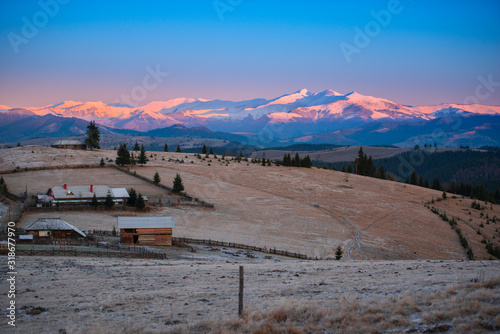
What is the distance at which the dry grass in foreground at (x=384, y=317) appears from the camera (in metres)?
11.6

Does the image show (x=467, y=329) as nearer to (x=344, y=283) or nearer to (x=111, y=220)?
(x=344, y=283)

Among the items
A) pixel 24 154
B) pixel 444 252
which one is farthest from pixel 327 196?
pixel 24 154

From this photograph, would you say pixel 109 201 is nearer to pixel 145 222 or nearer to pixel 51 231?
pixel 145 222

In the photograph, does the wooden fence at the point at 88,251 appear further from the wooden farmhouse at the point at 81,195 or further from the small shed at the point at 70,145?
the small shed at the point at 70,145

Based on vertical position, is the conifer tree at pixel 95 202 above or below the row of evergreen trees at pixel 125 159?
below

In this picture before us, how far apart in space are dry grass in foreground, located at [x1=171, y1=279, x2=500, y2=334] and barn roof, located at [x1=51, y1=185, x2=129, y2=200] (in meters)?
51.0

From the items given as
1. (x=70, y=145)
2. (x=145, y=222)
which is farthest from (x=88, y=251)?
(x=70, y=145)

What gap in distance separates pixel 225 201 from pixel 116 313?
171ft

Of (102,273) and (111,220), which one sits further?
(111,220)

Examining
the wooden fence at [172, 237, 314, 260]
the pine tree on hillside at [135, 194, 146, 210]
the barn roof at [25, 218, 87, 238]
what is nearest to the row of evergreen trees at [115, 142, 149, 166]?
the pine tree on hillside at [135, 194, 146, 210]

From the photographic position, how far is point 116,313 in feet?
49.0

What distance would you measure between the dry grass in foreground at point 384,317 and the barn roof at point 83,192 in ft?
167

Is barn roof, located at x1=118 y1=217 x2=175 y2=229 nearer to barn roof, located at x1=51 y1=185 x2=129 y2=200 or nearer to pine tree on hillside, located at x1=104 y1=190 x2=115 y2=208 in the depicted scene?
pine tree on hillside, located at x1=104 y1=190 x2=115 y2=208

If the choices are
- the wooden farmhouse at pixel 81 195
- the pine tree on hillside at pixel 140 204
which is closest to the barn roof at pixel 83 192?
the wooden farmhouse at pixel 81 195
